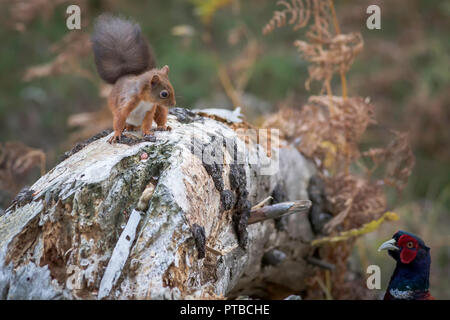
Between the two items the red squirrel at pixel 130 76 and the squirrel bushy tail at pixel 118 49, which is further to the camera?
the squirrel bushy tail at pixel 118 49

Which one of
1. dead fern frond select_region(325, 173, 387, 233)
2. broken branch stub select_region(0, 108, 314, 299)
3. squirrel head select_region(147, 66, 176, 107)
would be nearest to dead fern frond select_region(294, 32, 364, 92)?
dead fern frond select_region(325, 173, 387, 233)

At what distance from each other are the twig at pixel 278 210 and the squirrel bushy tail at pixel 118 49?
876mm

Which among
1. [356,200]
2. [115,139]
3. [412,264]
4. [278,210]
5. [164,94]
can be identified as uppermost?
[164,94]

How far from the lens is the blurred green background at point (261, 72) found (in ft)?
20.4

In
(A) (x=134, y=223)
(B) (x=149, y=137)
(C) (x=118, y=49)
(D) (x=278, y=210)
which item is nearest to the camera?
(A) (x=134, y=223)

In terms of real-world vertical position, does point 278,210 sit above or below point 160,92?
below

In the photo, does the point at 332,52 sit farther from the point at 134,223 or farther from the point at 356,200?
the point at 134,223

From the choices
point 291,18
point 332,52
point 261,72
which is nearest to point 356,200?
point 332,52

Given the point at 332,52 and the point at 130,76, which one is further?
the point at 332,52

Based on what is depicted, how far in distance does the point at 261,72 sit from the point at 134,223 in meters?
5.53

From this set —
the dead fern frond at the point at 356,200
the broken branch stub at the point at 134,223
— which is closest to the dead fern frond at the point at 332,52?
the dead fern frond at the point at 356,200

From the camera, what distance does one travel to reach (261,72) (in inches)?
272

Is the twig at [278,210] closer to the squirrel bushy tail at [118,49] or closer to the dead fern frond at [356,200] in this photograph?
the dead fern frond at [356,200]
